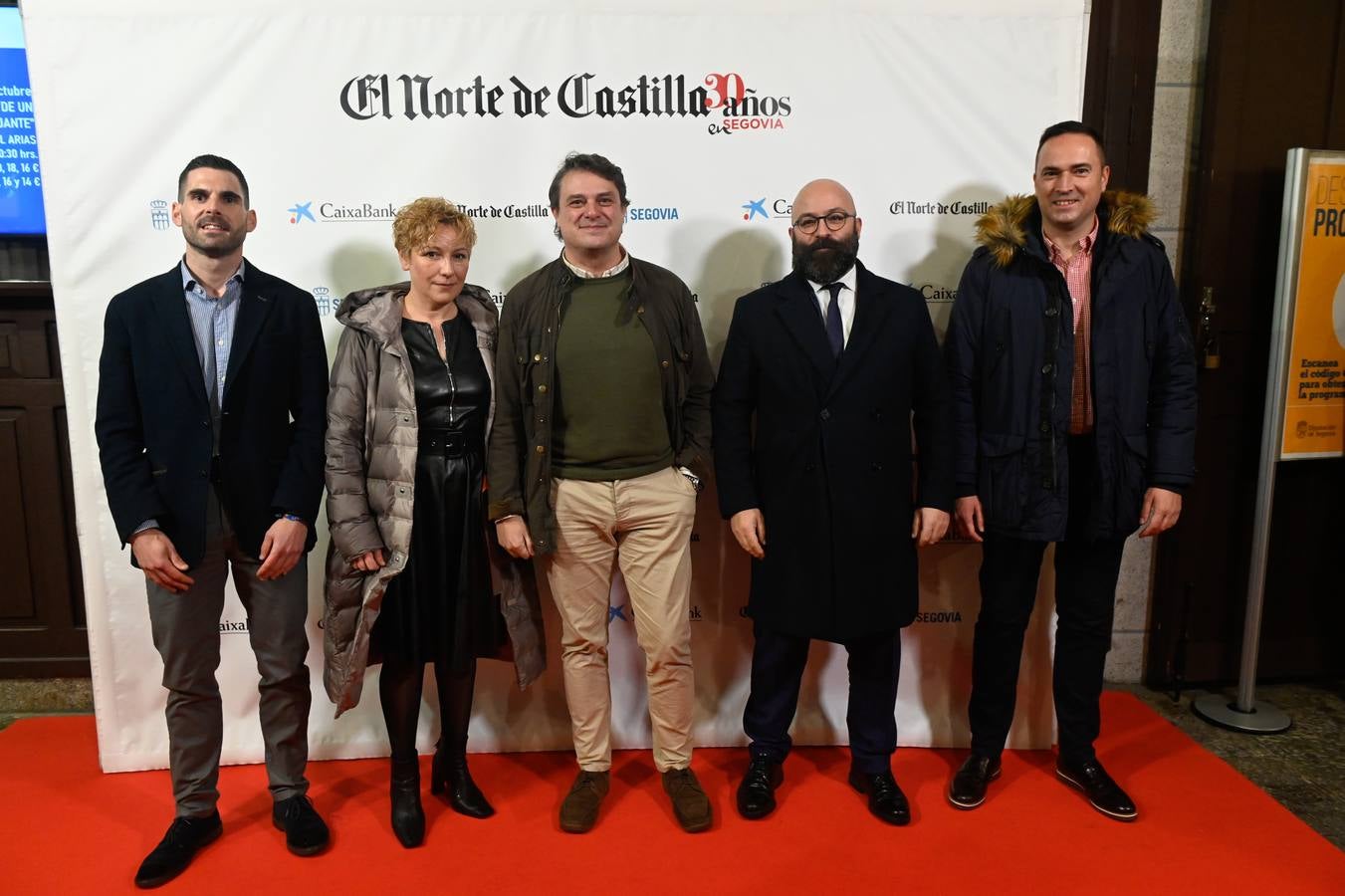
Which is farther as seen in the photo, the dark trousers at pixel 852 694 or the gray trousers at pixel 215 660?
the dark trousers at pixel 852 694

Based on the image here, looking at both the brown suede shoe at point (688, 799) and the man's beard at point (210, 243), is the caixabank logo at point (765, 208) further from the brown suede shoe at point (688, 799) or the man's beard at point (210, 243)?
the brown suede shoe at point (688, 799)

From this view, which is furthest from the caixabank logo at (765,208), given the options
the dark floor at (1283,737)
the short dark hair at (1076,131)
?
the dark floor at (1283,737)

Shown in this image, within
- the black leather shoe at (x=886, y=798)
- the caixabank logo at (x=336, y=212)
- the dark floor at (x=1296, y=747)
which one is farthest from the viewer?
the caixabank logo at (x=336, y=212)

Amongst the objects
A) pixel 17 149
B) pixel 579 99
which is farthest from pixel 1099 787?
pixel 17 149

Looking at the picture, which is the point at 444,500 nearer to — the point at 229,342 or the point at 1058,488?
the point at 229,342

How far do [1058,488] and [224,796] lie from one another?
2.65 metres

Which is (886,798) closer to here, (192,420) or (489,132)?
(192,420)

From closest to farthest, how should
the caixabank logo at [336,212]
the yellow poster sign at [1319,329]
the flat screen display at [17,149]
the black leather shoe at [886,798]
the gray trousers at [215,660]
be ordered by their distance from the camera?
the gray trousers at [215,660]
the black leather shoe at [886,798]
the caixabank logo at [336,212]
the yellow poster sign at [1319,329]
the flat screen display at [17,149]

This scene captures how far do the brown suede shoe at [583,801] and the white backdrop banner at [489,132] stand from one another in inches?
44.8

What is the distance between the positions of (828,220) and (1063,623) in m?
1.40

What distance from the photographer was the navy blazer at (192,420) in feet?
6.86

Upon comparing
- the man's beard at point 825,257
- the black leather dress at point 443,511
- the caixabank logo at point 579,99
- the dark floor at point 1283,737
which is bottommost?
the dark floor at point 1283,737

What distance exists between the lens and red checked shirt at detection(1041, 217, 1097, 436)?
7.70ft

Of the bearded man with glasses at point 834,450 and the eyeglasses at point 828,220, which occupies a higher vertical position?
the eyeglasses at point 828,220
